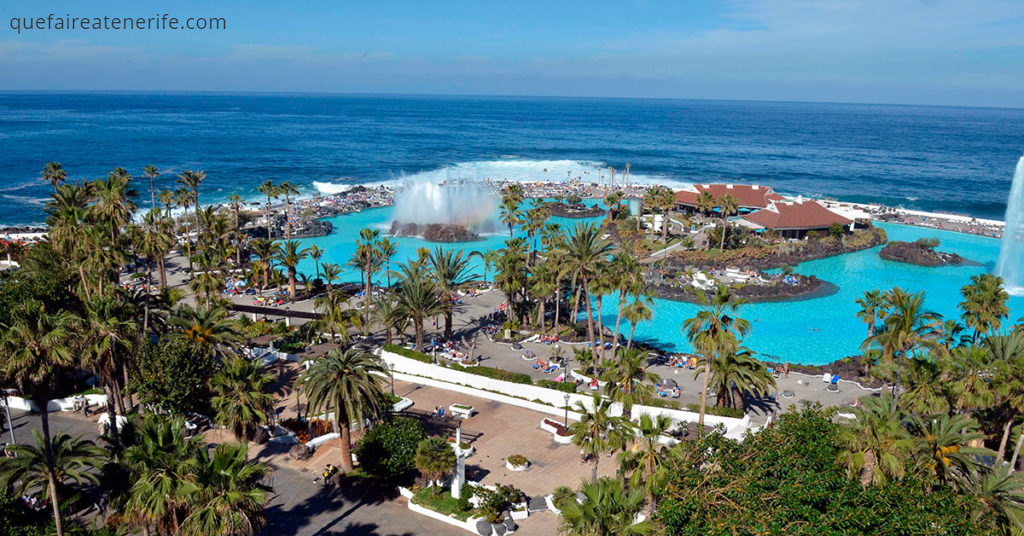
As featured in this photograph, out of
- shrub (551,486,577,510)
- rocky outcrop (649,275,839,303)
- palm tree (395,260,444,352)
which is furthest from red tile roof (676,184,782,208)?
shrub (551,486,577,510)

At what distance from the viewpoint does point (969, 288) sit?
3559 cm

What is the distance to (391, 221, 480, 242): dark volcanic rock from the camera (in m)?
69.4

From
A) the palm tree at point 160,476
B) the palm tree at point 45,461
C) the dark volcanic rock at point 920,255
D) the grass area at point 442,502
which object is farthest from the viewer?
the dark volcanic rock at point 920,255

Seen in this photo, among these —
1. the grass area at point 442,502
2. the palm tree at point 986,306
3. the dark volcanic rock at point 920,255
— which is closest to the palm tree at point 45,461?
the grass area at point 442,502

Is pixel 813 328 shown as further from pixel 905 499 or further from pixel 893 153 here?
pixel 893 153

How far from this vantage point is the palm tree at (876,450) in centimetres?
1952

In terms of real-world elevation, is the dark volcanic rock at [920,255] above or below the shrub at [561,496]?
above

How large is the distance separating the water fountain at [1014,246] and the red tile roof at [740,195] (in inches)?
929

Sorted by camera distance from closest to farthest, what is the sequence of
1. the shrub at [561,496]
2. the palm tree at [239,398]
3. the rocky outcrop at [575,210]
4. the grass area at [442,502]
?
the shrub at [561,496]
the grass area at [442,502]
the palm tree at [239,398]
the rocky outcrop at [575,210]

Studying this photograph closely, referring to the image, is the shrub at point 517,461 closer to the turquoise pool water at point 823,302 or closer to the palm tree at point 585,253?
the palm tree at point 585,253

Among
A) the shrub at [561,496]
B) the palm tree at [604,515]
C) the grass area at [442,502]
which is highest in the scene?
the palm tree at [604,515]

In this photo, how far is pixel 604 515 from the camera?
17.0m

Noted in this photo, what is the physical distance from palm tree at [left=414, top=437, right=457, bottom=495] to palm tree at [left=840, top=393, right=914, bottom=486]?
1364 centimetres

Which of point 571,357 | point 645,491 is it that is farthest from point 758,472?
point 571,357
